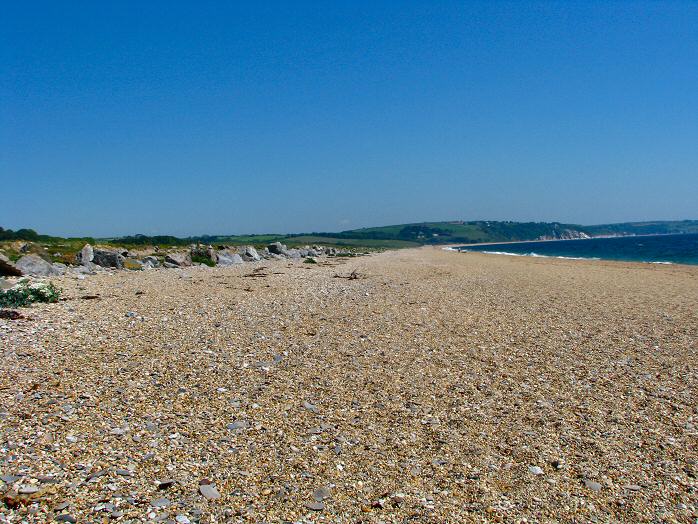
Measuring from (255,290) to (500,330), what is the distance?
34.0 ft

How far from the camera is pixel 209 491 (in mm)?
4570

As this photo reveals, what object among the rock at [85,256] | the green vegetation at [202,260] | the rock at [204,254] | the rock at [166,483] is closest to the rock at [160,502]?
the rock at [166,483]

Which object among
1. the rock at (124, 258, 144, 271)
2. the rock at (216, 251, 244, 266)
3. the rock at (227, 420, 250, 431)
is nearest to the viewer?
the rock at (227, 420, 250, 431)

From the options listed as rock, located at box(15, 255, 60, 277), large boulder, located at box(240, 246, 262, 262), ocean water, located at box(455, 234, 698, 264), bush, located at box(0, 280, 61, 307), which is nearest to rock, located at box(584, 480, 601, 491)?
bush, located at box(0, 280, 61, 307)

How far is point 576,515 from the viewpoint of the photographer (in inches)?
175

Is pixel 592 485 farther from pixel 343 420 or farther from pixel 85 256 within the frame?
pixel 85 256

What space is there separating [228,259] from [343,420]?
33.2m

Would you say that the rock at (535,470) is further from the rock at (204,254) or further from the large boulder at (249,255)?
the large boulder at (249,255)

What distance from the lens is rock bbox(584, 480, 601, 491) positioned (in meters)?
4.84

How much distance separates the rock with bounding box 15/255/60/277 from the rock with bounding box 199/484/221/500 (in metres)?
20.7

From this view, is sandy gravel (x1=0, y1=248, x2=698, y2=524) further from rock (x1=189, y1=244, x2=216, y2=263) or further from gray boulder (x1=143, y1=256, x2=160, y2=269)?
rock (x1=189, y1=244, x2=216, y2=263)

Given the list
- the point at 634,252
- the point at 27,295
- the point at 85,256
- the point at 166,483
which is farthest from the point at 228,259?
the point at 634,252

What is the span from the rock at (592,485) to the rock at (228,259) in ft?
110

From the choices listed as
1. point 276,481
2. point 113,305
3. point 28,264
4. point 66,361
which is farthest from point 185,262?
point 276,481
